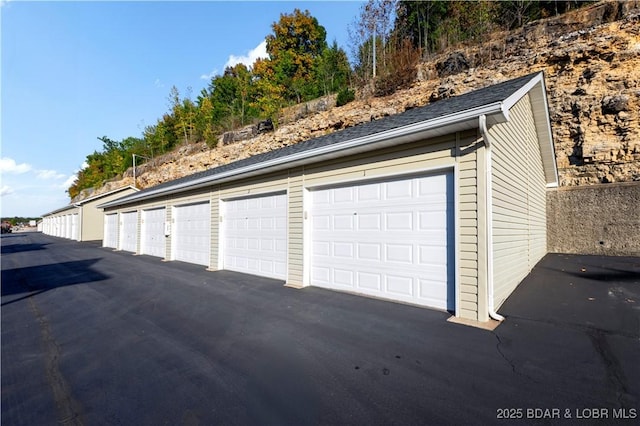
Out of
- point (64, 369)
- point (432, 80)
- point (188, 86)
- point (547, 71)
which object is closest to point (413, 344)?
point (64, 369)

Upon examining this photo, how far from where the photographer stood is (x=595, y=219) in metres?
8.72

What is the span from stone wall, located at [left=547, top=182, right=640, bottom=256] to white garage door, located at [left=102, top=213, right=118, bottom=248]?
2168 cm

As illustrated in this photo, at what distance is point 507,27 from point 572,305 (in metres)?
14.6

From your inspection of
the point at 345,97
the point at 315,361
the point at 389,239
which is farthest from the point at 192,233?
the point at 345,97

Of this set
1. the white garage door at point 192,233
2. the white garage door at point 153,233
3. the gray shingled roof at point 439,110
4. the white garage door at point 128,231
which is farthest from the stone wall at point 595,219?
the white garage door at point 128,231

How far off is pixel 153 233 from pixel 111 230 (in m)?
7.66

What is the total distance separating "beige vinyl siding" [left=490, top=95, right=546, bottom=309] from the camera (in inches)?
174

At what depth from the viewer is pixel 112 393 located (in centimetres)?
253

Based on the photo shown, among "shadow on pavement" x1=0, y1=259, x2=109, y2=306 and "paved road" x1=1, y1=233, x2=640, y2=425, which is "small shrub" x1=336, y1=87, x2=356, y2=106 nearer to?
"paved road" x1=1, y1=233, x2=640, y2=425

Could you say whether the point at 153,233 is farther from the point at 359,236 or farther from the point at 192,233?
the point at 359,236

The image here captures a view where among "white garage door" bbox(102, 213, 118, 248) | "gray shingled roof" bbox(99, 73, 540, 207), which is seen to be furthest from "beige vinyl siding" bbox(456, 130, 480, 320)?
"white garage door" bbox(102, 213, 118, 248)

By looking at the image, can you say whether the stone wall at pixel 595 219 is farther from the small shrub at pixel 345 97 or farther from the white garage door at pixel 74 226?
the white garage door at pixel 74 226

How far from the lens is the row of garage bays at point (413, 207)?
405cm

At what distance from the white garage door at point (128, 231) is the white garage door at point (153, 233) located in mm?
1224
